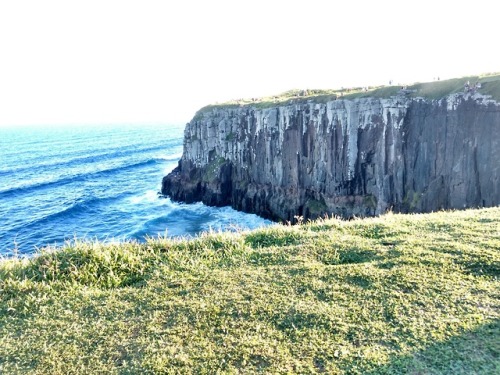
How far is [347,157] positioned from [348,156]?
22cm

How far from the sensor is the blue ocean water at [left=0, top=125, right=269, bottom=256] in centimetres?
4556

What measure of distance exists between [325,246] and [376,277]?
2397 mm

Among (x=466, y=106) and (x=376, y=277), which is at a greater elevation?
(x=466, y=106)

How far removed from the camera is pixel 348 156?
1578 inches

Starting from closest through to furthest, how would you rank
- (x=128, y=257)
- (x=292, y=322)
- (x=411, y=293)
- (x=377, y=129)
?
(x=292, y=322)
(x=411, y=293)
(x=128, y=257)
(x=377, y=129)

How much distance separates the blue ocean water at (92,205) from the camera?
4556cm

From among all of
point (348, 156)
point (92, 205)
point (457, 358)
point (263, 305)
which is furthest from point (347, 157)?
point (92, 205)

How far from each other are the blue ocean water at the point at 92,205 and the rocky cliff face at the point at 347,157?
4967 mm

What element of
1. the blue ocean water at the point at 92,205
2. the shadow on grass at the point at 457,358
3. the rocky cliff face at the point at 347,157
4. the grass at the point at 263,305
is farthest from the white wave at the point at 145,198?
the shadow on grass at the point at 457,358

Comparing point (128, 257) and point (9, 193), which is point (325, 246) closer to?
point (128, 257)

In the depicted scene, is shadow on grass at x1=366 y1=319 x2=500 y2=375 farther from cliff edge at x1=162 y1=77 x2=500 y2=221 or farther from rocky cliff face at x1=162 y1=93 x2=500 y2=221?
rocky cliff face at x1=162 y1=93 x2=500 y2=221

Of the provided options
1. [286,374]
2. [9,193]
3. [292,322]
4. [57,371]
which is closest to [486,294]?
[292,322]

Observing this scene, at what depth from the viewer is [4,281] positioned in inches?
387

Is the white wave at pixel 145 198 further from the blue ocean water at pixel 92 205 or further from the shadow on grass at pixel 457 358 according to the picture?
the shadow on grass at pixel 457 358
